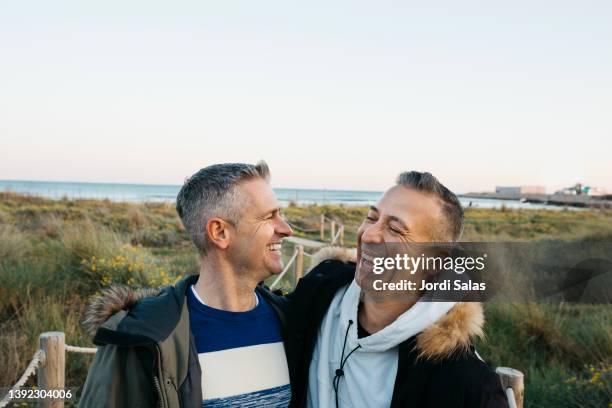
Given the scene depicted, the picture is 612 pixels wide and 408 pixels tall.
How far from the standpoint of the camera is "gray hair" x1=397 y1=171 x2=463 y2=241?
2.30 metres

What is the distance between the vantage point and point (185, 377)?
196 cm

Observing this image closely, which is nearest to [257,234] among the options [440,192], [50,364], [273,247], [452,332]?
[273,247]

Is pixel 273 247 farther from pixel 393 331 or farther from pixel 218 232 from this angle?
pixel 393 331

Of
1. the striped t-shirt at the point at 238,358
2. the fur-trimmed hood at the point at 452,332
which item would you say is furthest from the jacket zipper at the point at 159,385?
the fur-trimmed hood at the point at 452,332

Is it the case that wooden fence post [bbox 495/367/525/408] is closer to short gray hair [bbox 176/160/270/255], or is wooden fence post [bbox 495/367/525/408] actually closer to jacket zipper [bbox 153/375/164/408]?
short gray hair [bbox 176/160/270/255]

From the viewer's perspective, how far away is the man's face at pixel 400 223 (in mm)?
2287

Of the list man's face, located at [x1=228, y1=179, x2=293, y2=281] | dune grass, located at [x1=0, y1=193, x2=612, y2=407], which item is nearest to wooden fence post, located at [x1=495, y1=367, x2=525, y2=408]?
man's face, located at [x1=228, y1=179, x2=293, y2=281]

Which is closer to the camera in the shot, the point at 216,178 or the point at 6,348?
the point at 216,178

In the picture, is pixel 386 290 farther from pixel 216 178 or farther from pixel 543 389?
pixel 543 389

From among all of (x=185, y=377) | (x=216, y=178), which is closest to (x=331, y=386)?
(x=185, y=377)

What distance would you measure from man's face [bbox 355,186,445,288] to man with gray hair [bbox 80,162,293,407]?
456 millimetres

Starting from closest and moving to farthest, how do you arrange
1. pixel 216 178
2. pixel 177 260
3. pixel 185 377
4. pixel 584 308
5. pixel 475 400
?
pixel 475 400 → pixel 185 377 → pixel 216 178 → pixel 584 308 → pixel 177 260

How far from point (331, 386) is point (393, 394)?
0.36m

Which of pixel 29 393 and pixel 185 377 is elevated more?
pixel 185 377
